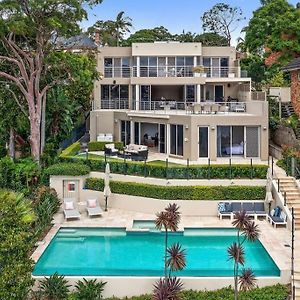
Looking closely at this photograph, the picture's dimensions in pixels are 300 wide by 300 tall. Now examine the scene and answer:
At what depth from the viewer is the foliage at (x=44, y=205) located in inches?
947

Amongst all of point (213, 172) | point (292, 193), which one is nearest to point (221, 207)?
point (213, 172)

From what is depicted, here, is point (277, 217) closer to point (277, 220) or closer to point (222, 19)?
point (277, 220)

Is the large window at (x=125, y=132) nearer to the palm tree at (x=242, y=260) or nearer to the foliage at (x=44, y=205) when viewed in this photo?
the foliage at (x=44, y=205)

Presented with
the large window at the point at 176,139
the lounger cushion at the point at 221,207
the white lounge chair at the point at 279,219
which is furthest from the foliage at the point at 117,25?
the white lounge chair at the point at 279,219

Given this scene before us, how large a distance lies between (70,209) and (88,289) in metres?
10.1

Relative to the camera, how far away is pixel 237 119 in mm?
31203

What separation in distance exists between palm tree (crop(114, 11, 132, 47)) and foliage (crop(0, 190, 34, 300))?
53.2m

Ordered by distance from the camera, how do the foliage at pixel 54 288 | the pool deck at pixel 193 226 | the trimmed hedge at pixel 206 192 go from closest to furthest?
1. the foliage at pixel 54 288
2. the pool deck at pixel 193 226
3. the trimmed hedge at pixel 206 192

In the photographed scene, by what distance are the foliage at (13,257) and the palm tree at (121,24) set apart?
174ft

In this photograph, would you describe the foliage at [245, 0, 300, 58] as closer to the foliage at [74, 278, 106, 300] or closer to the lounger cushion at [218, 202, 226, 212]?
the lounger cushion at [218, 202, 226, 212]

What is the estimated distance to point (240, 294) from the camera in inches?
661

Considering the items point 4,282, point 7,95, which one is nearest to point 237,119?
point 7,95

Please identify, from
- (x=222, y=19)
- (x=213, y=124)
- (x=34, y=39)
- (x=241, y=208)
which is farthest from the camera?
(x=222, y=19)

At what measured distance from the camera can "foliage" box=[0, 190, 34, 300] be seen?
15617mm
